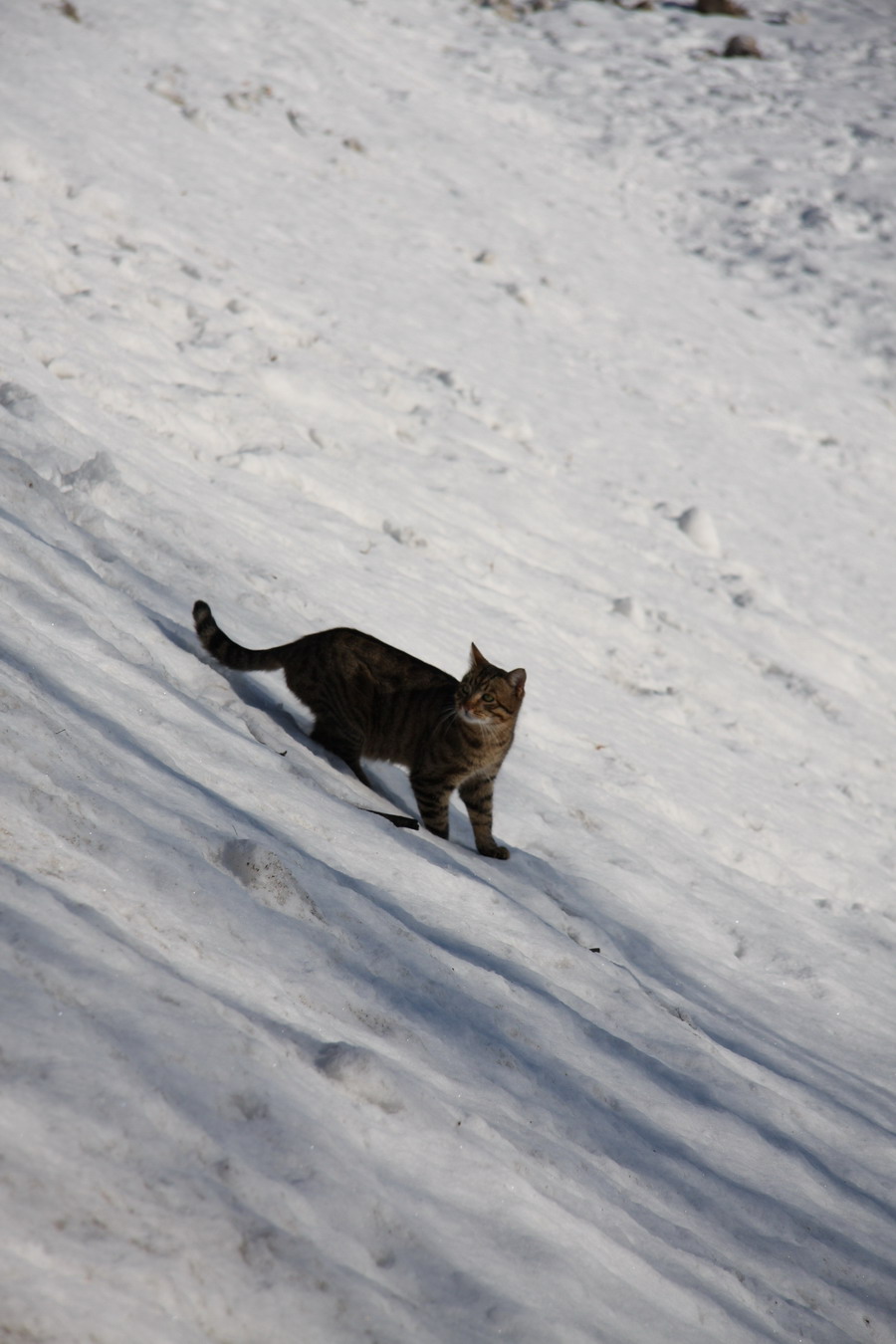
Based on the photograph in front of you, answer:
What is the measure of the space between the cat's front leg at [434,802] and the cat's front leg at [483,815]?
0.47 feet

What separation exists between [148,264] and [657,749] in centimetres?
641

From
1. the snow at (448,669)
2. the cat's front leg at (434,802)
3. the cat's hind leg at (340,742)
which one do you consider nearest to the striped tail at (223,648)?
the snow at (448,669)

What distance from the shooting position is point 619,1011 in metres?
3.98

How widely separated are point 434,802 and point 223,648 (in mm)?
1323

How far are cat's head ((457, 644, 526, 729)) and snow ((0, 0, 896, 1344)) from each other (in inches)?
29.3

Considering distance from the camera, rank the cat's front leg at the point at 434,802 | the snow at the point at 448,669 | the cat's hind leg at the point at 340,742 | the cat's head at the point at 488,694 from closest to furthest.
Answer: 1. the snow at the point at 448,669
2. the cat's head at the point at 488,694
3. the cat's front leg at the point at 434,802
4. the cat's hind leg at the point at 340,742

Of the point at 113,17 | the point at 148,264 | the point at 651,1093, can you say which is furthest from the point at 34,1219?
the point at 113,17

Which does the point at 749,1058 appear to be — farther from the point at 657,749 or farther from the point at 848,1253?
the point at 657,749

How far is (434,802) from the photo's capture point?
17.0 ft

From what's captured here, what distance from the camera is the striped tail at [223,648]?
5090 millimetres

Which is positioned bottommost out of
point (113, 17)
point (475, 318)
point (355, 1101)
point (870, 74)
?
point (355, 1101)

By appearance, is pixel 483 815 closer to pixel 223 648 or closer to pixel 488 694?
pixel 488 694

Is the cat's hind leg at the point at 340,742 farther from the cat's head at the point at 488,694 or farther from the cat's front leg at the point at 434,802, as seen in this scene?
the cat's head at the point at 488,694

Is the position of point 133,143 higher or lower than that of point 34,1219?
higher
